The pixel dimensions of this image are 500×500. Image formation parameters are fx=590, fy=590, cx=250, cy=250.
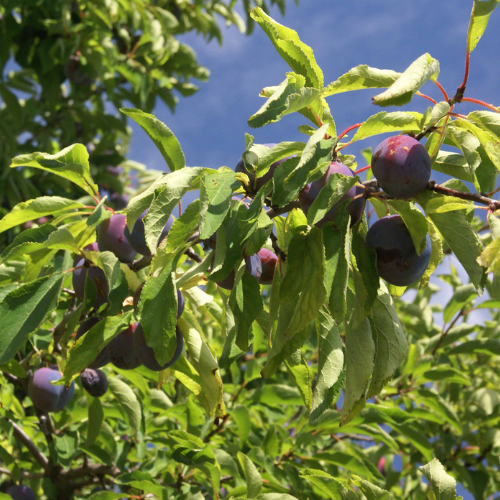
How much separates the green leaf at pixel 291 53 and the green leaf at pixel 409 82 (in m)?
0.17

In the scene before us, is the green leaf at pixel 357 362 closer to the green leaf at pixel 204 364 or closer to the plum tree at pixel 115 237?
the green leaf at pixel 204 364

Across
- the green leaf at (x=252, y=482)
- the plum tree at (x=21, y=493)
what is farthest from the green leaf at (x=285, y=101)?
the plum tree at (x=21, y=493)

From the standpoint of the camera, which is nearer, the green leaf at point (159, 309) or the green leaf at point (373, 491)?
the green leaf at point (159, 309)

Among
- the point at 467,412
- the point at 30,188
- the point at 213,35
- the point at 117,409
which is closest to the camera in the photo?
the point at 117,409

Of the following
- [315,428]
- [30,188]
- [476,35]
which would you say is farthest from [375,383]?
[30,188]

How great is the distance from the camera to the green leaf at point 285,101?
743 millimetres

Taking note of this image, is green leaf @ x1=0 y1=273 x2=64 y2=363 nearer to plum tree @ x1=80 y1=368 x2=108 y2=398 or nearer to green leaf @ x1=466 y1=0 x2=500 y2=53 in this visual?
plum tree @ x1=80 y1=368 x2=108 y2=398

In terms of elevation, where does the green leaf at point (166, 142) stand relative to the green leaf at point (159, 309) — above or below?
above

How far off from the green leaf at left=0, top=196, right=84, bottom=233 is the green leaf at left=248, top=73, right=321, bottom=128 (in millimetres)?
507

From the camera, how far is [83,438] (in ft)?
5.88

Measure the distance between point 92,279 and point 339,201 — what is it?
54cm

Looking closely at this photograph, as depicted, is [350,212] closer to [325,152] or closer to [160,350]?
[325,152]

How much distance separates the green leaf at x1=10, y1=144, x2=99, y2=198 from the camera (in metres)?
1.07

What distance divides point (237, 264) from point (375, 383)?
0.28 metres
